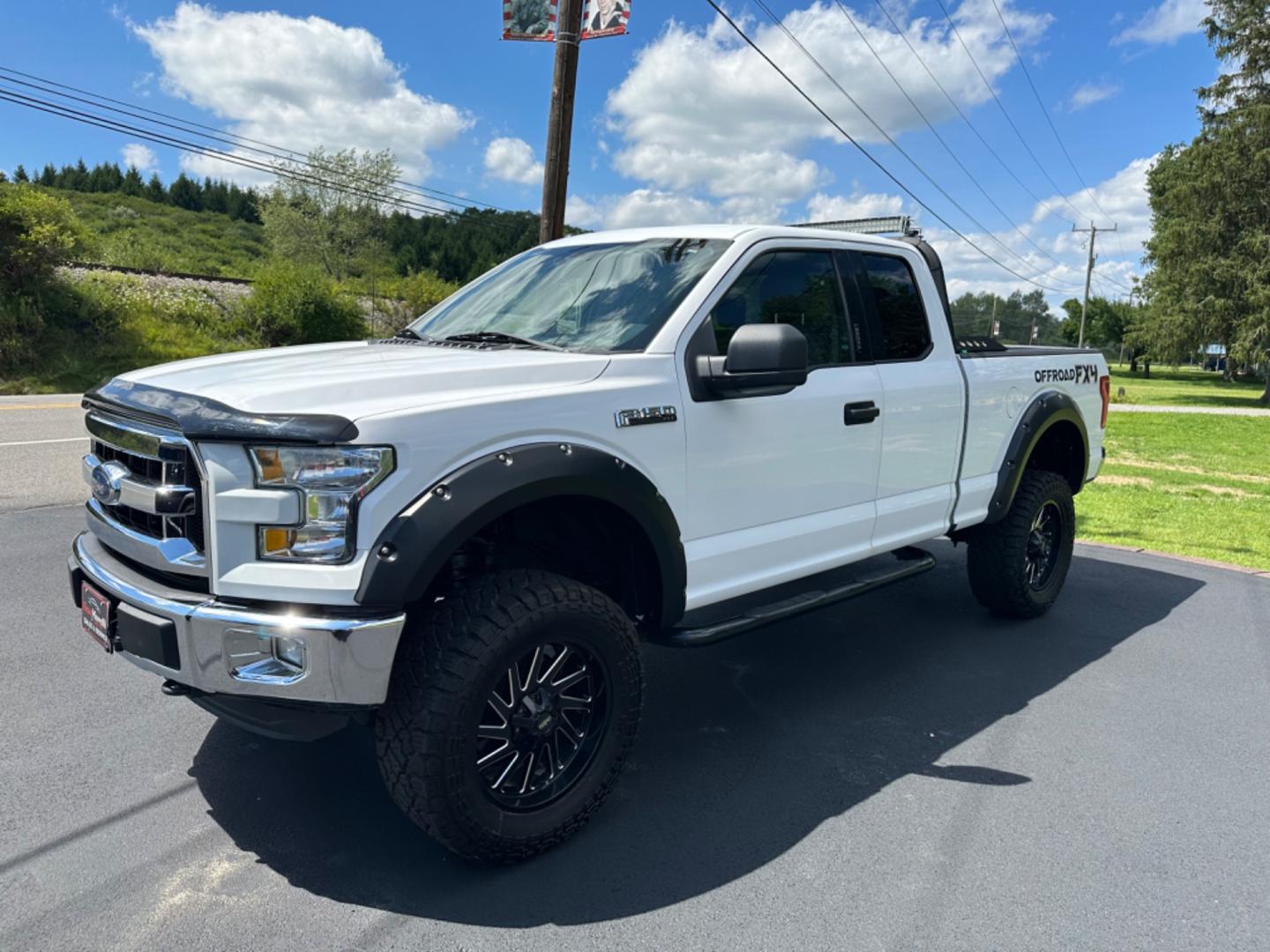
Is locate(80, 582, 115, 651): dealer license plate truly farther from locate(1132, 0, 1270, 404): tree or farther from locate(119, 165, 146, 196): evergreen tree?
locate(119, 165, 146, 196): evergreen tree

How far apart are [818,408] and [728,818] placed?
64.1 inches

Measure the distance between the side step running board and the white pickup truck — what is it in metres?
0.02

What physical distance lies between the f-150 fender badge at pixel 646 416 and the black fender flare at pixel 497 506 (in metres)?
0.14

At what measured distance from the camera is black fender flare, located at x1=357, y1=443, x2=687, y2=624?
2408 mm

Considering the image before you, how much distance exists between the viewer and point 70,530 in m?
6.43

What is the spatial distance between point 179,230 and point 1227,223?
79.2m

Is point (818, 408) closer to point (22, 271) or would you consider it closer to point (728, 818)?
point (728, 818)

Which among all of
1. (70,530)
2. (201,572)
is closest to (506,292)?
(201,572)

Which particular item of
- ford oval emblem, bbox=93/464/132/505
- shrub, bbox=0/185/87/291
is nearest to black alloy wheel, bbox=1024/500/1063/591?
ford oval emblem, bbox=93/464/132/505

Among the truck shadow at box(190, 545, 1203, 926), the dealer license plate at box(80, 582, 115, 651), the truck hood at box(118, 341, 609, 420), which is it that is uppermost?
the truck hood at box(118, 341, 609, 420)

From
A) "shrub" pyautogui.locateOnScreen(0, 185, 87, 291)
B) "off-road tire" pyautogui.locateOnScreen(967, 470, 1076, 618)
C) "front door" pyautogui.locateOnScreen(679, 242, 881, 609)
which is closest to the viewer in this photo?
"front door" pyautogui.locateOnScreen(679, 242, 881, 609)

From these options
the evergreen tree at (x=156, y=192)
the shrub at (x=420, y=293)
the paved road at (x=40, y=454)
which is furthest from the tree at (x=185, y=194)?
the paved road at (x=40, y=454)

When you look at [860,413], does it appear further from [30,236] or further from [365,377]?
[30,236]

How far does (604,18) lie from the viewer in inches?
359
